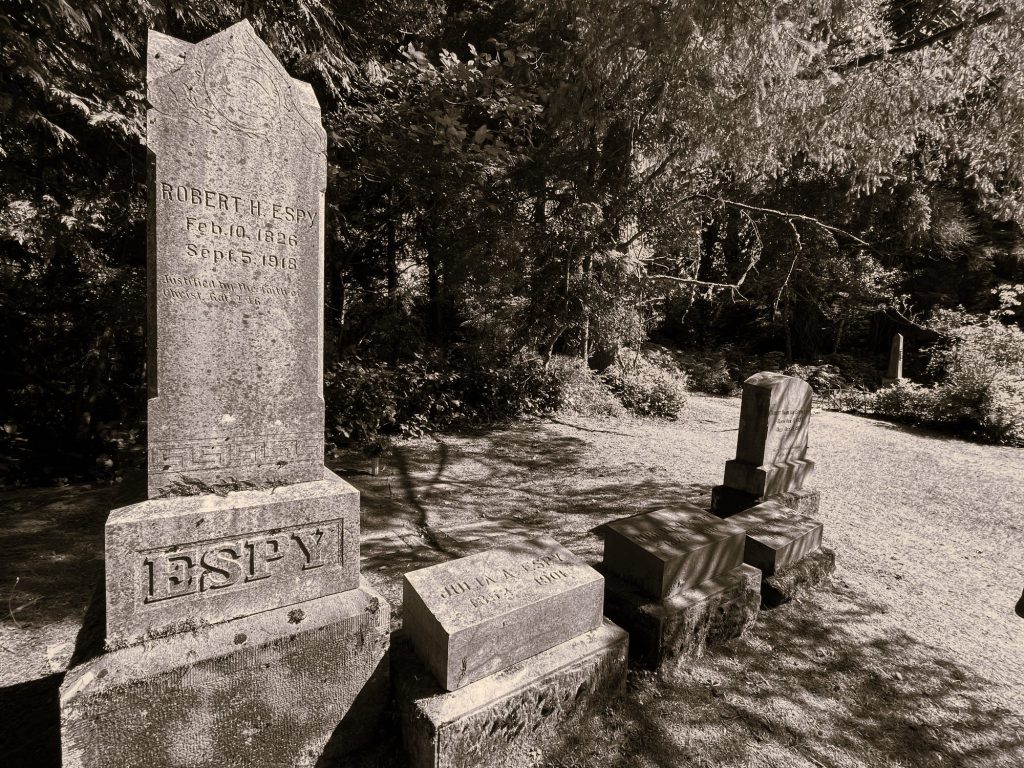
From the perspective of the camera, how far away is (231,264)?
218cm

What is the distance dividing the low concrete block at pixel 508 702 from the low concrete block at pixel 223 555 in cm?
61

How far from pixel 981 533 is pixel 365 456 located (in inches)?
298

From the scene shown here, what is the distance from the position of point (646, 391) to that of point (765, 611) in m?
8.08

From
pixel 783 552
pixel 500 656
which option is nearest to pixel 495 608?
pixel 500 656

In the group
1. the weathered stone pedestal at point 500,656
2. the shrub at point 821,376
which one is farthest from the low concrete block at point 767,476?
the shrub at point 821,376

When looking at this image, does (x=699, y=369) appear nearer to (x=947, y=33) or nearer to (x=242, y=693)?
(x=947, y=33)

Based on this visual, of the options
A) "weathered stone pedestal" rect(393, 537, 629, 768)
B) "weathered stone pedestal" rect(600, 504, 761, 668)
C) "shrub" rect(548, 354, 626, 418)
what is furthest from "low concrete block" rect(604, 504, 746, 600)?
"shrub" rect(548, 354, 626, 418)

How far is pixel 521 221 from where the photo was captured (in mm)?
9703

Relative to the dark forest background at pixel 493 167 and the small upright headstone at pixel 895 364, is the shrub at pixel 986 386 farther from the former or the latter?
the small upright headstone at pixel 895 364

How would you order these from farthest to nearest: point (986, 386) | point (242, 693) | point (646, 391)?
point (646, 391) < point (986, 386) < point (242, 693)

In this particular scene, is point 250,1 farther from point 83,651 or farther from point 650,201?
point 650,201

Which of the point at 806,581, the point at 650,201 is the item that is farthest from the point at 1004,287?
the point at 806,581

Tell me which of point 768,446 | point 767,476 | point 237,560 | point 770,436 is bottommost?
point 767,476

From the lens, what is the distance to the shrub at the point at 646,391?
1159cm
